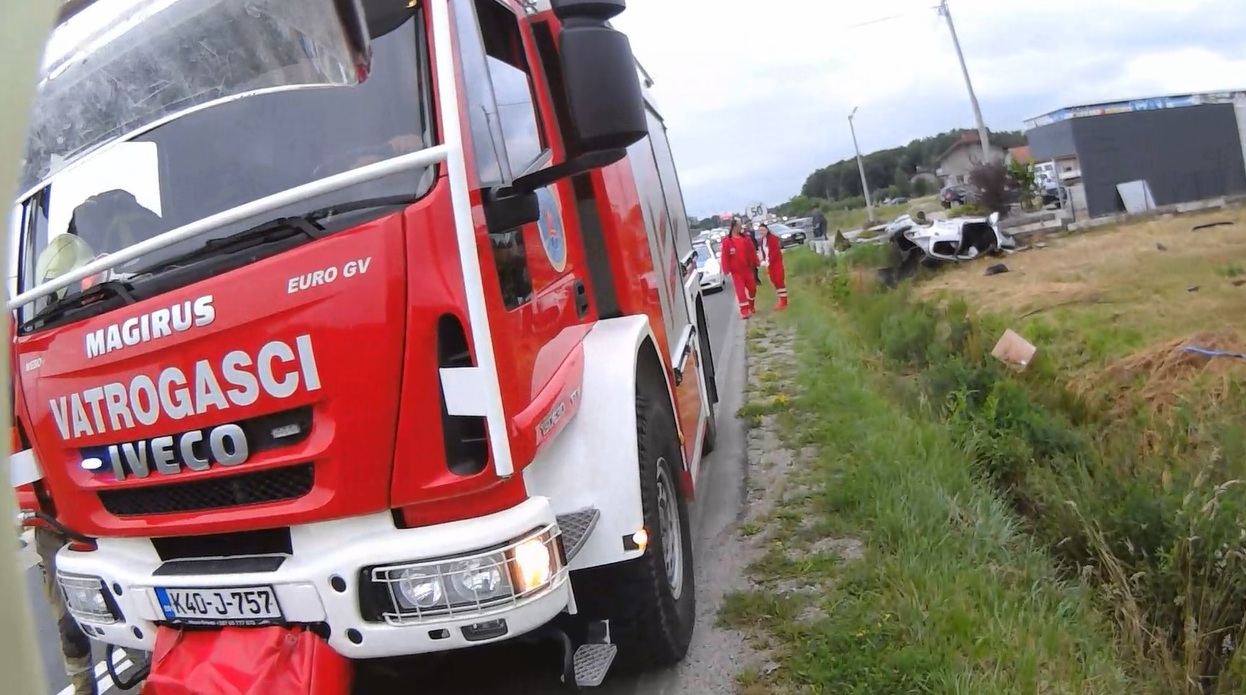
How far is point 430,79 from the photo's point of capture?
268cm

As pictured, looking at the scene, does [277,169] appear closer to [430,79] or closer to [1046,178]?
[430,79]

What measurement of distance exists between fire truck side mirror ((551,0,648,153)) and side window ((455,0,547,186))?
1.09 feet

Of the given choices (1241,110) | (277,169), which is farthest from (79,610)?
(1241,110)

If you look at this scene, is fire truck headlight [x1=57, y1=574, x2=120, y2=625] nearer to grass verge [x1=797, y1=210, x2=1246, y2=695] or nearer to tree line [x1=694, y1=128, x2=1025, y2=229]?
grass verge [x1=797, y1=210, x2=1246, y2=695]

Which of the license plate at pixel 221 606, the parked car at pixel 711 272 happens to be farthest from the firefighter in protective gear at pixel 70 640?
the parked car at pixel 711 272

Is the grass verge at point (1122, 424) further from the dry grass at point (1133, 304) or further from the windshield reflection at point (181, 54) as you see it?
the windshield reflection at point (181, 54)

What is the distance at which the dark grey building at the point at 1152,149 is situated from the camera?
30734 mm

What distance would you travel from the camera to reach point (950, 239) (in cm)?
2128

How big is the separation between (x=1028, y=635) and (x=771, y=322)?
37.9ft

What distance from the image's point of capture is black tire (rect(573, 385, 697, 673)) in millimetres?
3270

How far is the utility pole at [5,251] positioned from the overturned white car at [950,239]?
2102cm

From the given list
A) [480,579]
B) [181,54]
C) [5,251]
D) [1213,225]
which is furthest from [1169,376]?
[1213,225]

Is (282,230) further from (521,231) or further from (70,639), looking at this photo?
(70,639)

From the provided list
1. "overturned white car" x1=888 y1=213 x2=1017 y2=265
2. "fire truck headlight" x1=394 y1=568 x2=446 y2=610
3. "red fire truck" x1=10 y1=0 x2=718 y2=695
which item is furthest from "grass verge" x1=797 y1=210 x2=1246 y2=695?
"overturned white car" x1=888 y1=213 x2=1017 y2=265
